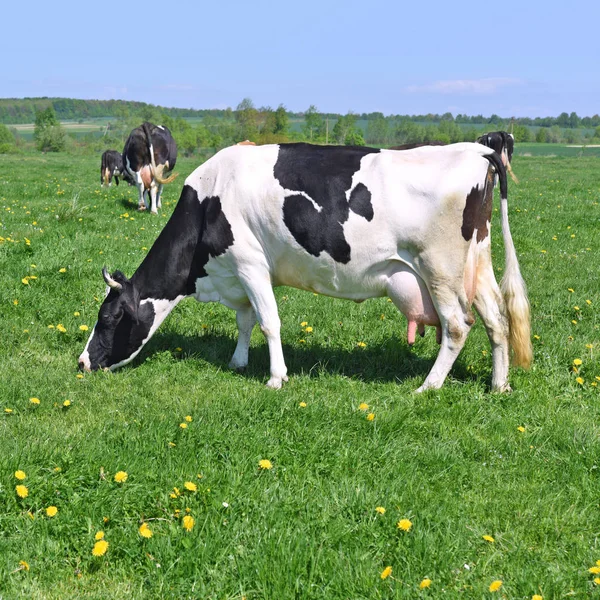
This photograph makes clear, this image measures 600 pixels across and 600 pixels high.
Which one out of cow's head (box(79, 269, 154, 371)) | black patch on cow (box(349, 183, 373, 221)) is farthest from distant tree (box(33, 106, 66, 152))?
black patch on cow (box(349, 183, 373, 221))

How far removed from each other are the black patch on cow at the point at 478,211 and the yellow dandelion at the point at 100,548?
12.0 feet

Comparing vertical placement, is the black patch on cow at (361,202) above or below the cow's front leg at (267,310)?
above

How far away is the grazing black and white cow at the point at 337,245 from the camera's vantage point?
217 inches

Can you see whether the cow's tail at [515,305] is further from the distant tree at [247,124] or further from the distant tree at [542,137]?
the distant tree at [542,137]

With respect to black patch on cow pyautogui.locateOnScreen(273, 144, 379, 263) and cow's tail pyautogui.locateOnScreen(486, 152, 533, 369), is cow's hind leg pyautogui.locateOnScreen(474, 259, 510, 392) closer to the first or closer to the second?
cow's tail pyautogui.locateOnScreen(486, 152, 533, 369)

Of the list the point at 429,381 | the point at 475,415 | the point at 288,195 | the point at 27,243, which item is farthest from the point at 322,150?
the point at 27,243

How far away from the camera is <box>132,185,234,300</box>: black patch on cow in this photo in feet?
19.8

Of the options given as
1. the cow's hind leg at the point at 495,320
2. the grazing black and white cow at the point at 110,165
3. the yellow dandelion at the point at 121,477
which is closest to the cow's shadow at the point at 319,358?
the cow's hind leg at the point at 495,320

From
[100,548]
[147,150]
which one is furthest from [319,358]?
[147,150]

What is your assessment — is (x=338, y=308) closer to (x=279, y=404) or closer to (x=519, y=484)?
(x=279, y=404)

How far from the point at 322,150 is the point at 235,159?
80cm

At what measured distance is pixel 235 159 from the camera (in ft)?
19.9

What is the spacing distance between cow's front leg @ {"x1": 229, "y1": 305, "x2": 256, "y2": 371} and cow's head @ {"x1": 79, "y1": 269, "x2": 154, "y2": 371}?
86 centimetres

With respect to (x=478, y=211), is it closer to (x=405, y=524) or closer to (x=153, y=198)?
(x=405, y=524)
